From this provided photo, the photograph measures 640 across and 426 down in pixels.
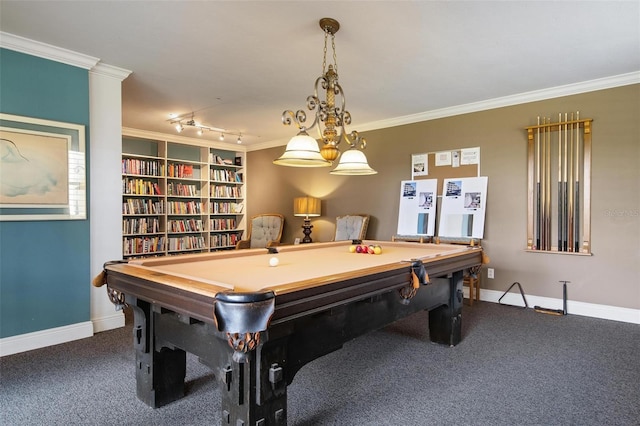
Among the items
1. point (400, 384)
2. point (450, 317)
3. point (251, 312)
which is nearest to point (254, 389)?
point (251, 312)

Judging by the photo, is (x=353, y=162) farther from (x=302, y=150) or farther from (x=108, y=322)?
(x=108, y=322)

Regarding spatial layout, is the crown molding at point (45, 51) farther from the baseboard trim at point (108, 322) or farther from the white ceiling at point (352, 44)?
the baseboard trim at point (108, 322)

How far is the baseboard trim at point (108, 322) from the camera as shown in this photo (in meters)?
3.21

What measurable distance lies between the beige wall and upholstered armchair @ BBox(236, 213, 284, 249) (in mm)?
936

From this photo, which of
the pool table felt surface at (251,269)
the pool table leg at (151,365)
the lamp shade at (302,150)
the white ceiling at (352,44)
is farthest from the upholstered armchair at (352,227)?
the pool table leg at (151,365)

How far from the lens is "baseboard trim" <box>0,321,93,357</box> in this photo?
8.90 feet

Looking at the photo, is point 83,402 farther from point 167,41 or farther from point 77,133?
point 167,41

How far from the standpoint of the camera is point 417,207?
4773 mm

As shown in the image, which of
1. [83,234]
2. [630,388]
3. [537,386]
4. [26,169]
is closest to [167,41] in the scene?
[26,169]

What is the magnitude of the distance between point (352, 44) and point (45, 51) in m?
2.45

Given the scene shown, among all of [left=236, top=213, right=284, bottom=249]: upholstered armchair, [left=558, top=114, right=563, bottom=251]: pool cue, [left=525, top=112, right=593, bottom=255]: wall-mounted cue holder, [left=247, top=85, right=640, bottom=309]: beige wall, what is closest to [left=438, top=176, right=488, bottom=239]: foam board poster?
[left=247, top=85, right=640, bottom=309]: beige wall

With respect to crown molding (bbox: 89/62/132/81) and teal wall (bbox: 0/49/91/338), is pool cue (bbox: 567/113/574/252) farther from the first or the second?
teal wall (bbox: 0/49/91/338)

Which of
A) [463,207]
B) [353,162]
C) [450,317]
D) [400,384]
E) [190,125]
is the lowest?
[400,384]

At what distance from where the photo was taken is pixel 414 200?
4812mm
